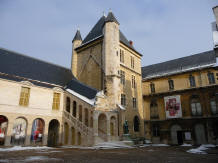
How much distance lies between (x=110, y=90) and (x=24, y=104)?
918cm

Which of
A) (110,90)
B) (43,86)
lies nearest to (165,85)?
(110,90)

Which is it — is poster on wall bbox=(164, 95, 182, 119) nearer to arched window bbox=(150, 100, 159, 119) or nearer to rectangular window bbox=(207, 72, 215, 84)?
arched window bbox=(150, 100, 159, 119)

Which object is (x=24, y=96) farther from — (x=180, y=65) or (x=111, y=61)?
(x=180, y=65)

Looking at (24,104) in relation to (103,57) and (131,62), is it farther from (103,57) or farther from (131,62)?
(131,62)

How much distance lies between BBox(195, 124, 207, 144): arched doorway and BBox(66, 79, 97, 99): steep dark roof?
47.5ft

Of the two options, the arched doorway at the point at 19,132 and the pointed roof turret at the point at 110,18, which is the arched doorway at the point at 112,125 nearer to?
the arched doorway at the point at 19,132

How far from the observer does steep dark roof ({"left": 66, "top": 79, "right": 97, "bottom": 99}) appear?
18.7 metres

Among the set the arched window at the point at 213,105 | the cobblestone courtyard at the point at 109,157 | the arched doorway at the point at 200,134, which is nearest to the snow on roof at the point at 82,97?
the cobblestone courtyard at the point at 109,157

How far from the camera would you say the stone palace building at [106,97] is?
55.1 ft

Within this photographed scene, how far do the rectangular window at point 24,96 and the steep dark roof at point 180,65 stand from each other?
18.5 metres

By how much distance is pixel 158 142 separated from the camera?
2484cm

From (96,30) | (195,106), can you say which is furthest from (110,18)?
(195,106)

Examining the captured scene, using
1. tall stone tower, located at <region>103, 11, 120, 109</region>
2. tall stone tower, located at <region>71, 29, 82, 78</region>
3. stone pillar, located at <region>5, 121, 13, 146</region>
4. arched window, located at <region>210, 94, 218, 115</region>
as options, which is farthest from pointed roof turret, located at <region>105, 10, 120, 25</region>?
stone pillar, located at <region>5, 121, 13, 146</region>

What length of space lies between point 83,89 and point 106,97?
2.86 meters
